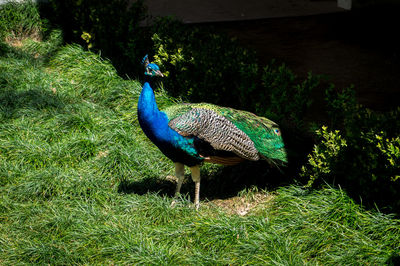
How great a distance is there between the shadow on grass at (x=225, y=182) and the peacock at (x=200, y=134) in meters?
0.37

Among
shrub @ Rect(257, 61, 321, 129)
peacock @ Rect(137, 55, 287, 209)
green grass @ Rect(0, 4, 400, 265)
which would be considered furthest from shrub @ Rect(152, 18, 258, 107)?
peacock @ Rect(137, 55, 287, 209)

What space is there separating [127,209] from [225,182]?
44.0 inches

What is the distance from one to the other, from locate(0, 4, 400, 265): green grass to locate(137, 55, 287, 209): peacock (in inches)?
16.4

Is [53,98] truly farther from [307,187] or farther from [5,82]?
[307,187]

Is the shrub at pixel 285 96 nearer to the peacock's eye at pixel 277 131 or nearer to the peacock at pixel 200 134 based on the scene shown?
the peacock's eye at pixel 277 131

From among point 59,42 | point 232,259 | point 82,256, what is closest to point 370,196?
point 232,259

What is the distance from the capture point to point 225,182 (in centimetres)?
506

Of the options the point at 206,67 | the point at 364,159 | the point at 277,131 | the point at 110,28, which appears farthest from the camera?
the point at 110,28

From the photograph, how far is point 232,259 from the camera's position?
383 centimetres

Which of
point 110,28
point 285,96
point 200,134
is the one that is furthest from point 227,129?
point 110,28

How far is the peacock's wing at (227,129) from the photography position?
432cm

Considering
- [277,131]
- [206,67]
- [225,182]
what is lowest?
[225,182]

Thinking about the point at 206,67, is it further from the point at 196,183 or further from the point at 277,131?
the point at 196,183

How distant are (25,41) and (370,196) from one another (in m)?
6.45
